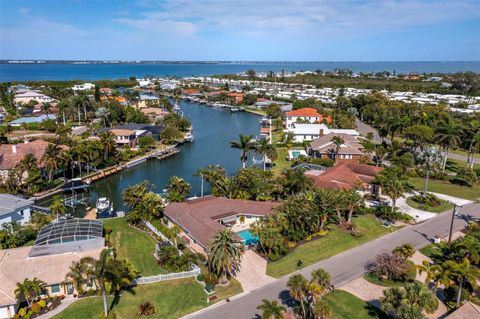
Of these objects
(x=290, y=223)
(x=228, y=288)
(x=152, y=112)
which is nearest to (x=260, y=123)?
(x=152, y=112)

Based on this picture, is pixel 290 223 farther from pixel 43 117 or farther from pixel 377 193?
pixel 43 117

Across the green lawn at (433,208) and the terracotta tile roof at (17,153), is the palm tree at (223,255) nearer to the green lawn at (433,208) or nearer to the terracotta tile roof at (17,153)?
the green lawn at (433,208)

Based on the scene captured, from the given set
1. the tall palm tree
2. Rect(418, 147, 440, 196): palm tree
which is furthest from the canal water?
Rect(418, 147, 440, 196): palm tree

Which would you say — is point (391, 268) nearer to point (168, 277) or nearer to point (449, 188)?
point (168, 277)

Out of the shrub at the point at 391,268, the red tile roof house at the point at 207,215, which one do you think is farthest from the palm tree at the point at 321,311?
the red tile roof house at the point at 207,215

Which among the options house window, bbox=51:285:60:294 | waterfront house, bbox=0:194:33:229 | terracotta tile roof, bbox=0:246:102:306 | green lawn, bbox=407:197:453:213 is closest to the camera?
terracotta tile roof, bbox=0:246:102:306

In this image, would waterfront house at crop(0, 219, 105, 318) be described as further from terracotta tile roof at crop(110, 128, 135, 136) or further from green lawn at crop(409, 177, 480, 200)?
green lawn at crop(409, 177, 480, 200)

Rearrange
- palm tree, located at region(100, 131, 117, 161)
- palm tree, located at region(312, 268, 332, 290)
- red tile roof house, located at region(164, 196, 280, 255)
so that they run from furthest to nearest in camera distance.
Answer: palm tree, located at region(100, 131, 117, 161)
red tile roof house, located at region(164, 196, 280, 255)
palm tree, located at region(312, 268, 332, 290)
